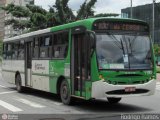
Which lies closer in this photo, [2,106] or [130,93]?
[130,93]

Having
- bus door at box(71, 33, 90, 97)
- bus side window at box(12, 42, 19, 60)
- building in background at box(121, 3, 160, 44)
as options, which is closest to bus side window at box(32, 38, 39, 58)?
bus side window at box(12, 42, 19, 60)

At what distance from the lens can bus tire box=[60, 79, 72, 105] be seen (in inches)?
585

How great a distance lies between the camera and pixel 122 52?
13.5m

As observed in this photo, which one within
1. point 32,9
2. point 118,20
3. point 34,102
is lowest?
point 34,102

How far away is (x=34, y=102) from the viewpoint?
16.2m

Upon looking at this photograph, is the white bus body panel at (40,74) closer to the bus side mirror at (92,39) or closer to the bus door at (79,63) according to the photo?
the bus door at (79,63)

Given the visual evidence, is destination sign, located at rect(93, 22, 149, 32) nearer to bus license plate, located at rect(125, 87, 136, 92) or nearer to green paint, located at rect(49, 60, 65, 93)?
bus license plate, located at rect(125, 87, 136, 92)

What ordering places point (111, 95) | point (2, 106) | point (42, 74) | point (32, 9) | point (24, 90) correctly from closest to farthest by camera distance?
point (111, 95) < point (2, 106) < point (42, 74) < point (24, 90) < point (32, 9)

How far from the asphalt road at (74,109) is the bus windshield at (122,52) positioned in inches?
54.3

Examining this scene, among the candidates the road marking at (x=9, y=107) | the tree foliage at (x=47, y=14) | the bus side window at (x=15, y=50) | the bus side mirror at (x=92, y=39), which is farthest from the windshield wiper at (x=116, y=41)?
the tree foliage at (x=47, y=14)

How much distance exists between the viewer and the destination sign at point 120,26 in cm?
1354

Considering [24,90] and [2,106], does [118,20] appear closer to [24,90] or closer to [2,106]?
[2,106]

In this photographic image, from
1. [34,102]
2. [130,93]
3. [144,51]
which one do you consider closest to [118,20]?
[144,51]

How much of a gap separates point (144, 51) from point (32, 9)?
32575 mm
